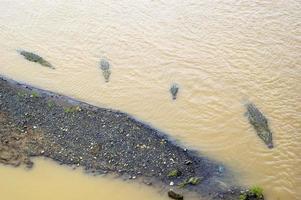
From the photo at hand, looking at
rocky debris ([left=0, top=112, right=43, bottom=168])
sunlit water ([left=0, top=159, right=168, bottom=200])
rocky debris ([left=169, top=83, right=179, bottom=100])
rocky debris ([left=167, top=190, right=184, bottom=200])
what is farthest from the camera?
rocky debris ([left=169, top=83, right=179, bottom=100])

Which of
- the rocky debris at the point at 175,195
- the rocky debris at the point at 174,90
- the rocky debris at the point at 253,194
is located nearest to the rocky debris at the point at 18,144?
the rocky debris at the point at 175,195

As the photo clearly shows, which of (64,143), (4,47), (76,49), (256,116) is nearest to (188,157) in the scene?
(256,116)

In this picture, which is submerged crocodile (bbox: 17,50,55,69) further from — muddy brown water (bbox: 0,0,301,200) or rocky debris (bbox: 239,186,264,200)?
rocky debris (bbox: 239,186,264,200)

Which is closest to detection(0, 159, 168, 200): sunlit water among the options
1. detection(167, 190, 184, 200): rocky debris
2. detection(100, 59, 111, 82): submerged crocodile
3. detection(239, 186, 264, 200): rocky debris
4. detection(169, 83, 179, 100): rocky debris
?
detection(167, 190, 184, 200): rocky debris

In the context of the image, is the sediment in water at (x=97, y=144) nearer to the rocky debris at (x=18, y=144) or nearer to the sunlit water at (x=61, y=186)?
the rocky debris at (x=18, y=144)

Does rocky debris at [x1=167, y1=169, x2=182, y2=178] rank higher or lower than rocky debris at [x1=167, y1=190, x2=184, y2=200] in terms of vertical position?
higher

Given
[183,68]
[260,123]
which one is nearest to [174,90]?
[183,68]
